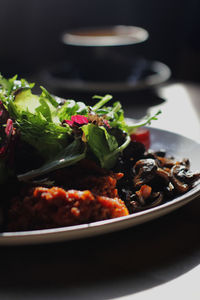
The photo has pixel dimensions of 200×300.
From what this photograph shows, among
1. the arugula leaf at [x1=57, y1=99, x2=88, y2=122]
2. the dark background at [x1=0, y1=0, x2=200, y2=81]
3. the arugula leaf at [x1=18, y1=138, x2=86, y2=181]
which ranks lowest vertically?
the dark background at [x1=0, y1=0, x2=200, y2=81]

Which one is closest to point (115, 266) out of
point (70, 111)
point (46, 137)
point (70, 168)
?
point (70, 168)

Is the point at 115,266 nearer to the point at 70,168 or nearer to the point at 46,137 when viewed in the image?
the point at 70,168

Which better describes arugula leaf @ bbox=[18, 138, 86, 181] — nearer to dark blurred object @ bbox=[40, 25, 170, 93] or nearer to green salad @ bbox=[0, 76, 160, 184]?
green salad @ bbox=[0, 76, 160, 184]

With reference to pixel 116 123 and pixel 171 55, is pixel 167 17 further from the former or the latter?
pixel 116 123

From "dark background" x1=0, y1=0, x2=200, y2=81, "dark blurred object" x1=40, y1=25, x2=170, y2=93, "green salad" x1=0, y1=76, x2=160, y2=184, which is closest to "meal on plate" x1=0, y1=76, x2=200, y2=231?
"green salad" x1=0, y1=76, x2=160, y2=184

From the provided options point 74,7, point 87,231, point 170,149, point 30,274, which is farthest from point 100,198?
point 74,7

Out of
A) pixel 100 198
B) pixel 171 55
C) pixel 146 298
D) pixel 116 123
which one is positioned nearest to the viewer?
pixel 146 298
